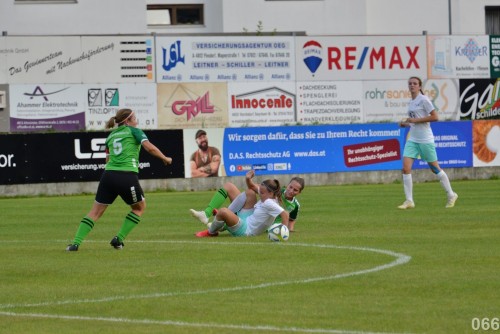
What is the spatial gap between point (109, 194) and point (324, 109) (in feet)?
86.3

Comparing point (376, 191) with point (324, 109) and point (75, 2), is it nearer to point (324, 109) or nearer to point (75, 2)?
point (324, 109)

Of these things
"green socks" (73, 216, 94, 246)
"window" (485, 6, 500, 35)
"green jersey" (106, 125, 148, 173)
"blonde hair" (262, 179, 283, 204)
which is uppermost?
"window" (485, 6, 500, 35)

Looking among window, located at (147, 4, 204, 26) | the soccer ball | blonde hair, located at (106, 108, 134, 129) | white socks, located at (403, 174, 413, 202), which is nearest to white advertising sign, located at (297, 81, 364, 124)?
window, located at (147, 4, 204, 26)

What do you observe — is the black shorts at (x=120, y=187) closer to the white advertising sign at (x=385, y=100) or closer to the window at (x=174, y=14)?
the white advertising sign at (x=385, y=100)

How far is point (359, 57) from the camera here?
42.5 meters

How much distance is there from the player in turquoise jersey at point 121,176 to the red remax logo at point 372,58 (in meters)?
26.8

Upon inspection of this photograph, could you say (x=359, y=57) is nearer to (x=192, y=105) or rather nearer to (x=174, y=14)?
(x=192, y=105)

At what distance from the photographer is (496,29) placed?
178 feet

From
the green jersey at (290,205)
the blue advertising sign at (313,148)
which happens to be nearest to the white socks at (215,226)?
the green jersey at (290,205)

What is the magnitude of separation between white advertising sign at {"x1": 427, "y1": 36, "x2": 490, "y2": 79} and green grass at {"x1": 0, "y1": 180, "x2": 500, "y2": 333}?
882 inches

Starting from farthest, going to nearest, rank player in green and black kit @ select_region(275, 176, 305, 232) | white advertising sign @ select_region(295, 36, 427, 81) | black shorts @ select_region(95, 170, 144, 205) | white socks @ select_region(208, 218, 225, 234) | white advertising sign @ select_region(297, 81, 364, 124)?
white advertising sign @ select_region(295, 36, 427, 81)
white advertising sign @ select_region(297, 81, 364, 124)
white socks @ select_region(208, 218, 225, 234)
player in green and black kit @ select_region(275, 176, 305, 232)
black shorts @ select_region(95, 170, 144, 205)

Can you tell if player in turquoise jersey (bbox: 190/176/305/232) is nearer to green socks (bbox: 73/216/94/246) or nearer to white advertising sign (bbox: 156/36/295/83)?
green socks (bbox: 73/216/94/246)

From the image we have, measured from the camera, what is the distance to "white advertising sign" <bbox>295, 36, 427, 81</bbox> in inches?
1650

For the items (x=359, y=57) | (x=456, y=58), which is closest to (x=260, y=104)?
(x=359, y=57)
